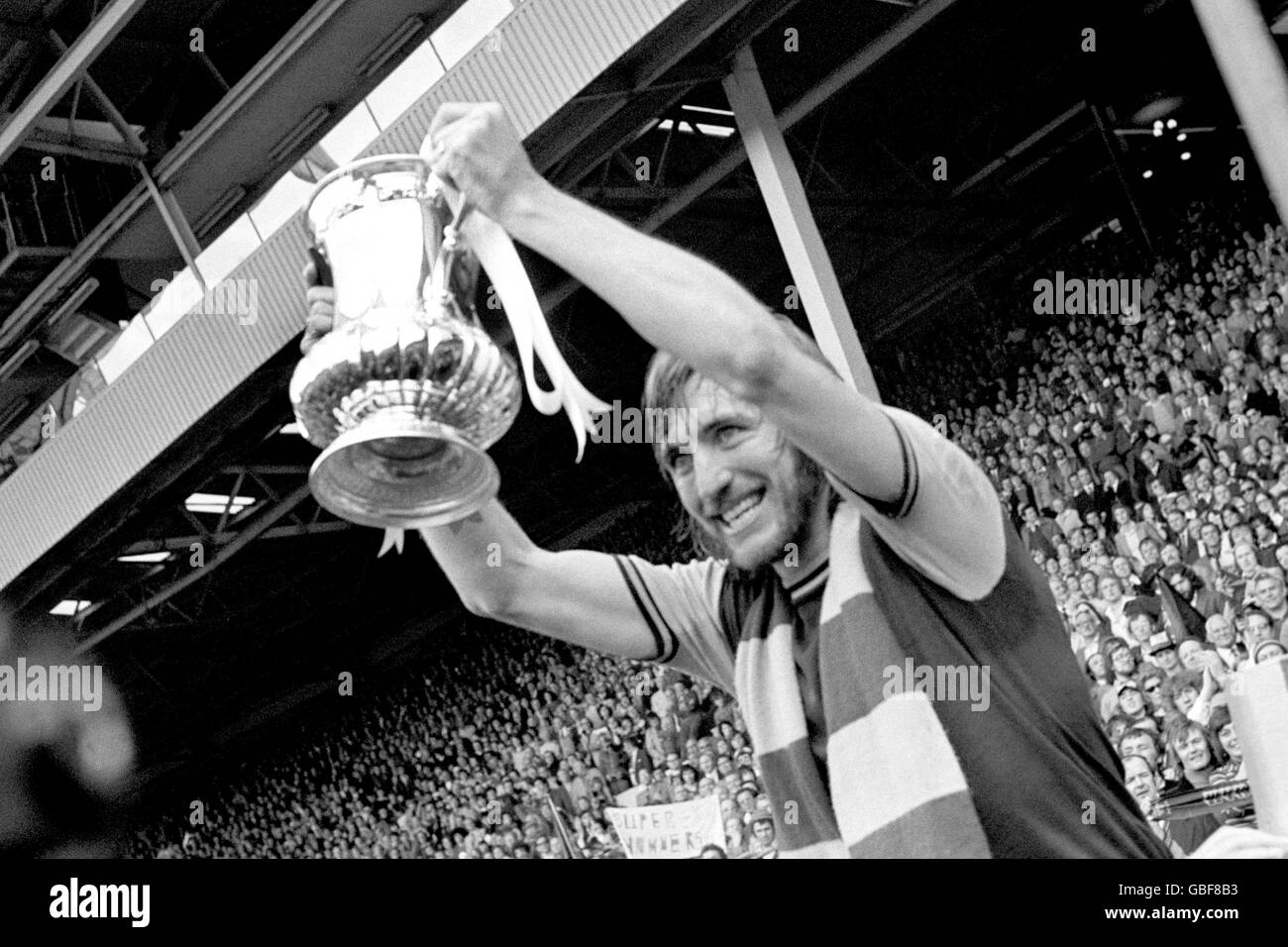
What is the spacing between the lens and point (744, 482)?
1597 millimetres

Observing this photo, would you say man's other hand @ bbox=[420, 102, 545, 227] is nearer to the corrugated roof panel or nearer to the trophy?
the trophy

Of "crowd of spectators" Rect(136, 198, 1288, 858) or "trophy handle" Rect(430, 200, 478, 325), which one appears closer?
"trophy handle" Rect(430, 200, 478, 325)

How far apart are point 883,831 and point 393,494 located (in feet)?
1.94

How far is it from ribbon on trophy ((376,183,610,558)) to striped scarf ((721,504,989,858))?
280 millimetres

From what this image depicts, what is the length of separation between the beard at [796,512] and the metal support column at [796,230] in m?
4.14

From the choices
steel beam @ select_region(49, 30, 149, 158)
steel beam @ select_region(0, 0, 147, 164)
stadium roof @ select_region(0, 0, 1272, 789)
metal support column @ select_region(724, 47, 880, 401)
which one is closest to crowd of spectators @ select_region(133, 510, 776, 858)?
stadium roof @ select_region(0, 0, 1272, 789)

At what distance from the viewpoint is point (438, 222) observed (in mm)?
1757

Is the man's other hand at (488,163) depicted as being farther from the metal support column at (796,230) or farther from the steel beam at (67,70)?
the steel beam at (67,70)

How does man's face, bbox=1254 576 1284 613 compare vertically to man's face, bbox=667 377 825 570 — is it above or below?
above

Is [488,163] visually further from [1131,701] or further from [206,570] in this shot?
[206,570]

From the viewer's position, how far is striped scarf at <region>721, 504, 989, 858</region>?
141cm

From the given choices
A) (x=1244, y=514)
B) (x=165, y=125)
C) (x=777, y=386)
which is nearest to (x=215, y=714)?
Result: (x=165, y=125)
